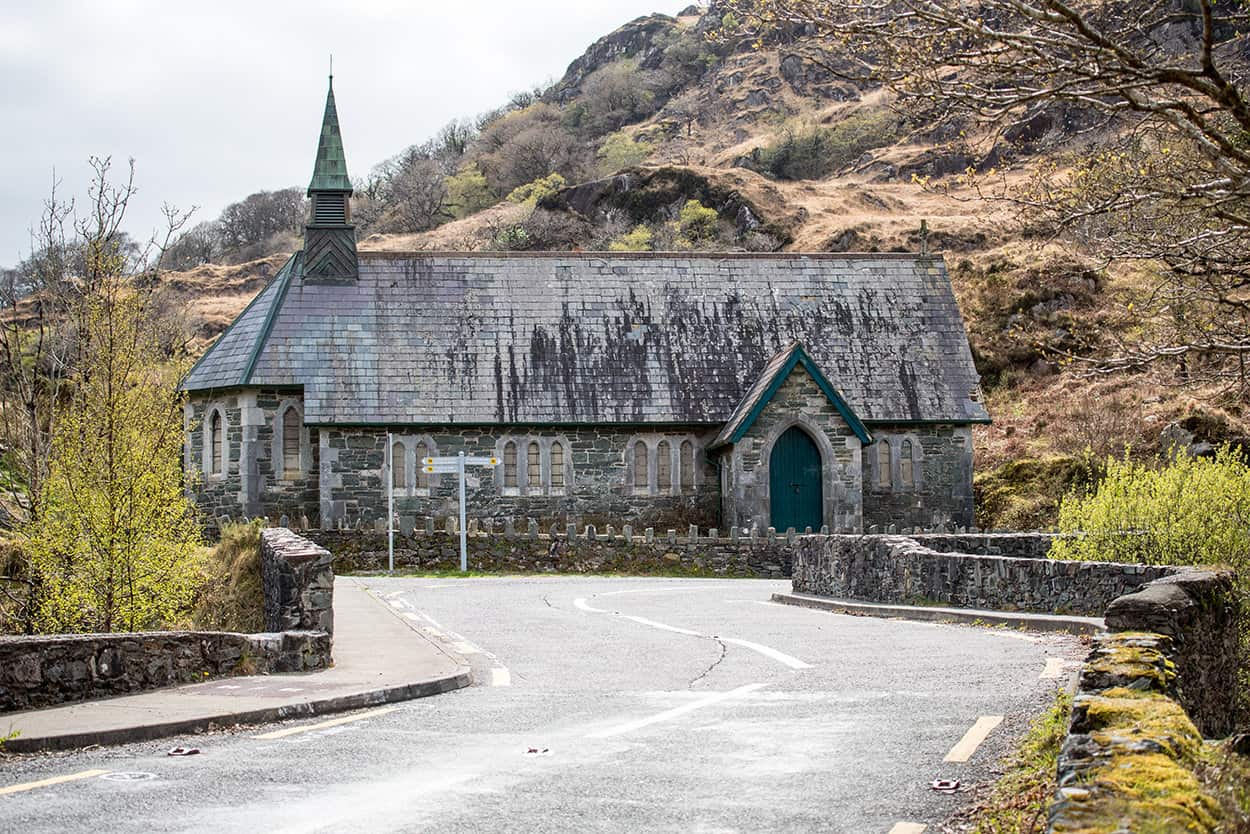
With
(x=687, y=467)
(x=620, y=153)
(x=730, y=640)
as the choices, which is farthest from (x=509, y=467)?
(x=620, y=153)

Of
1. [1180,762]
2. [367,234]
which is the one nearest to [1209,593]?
[1180,762]

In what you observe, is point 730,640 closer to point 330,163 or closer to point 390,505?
point 390,505

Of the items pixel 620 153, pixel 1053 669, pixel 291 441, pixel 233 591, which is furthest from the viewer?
pixel 620 153

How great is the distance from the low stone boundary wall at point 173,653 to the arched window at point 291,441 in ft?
77.0

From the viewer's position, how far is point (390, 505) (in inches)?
1362

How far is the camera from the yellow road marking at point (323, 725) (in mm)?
10359

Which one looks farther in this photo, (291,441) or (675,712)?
(291,441)

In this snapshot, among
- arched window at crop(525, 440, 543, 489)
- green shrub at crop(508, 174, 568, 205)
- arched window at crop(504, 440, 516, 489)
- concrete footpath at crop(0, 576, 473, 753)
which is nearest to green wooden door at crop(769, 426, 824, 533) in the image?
arched window at crop(525, 440, 543, 489)

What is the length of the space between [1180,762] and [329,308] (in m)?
36.6

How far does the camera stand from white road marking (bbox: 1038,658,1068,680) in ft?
42.2

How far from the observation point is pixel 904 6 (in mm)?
11734

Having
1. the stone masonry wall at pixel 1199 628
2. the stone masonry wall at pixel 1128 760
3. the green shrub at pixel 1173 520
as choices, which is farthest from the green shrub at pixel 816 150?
the stone masonry wall at pixel 1128 760

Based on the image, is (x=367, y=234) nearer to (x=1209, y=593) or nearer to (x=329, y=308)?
(x=329, y=308)

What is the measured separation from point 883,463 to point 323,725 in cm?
3182
